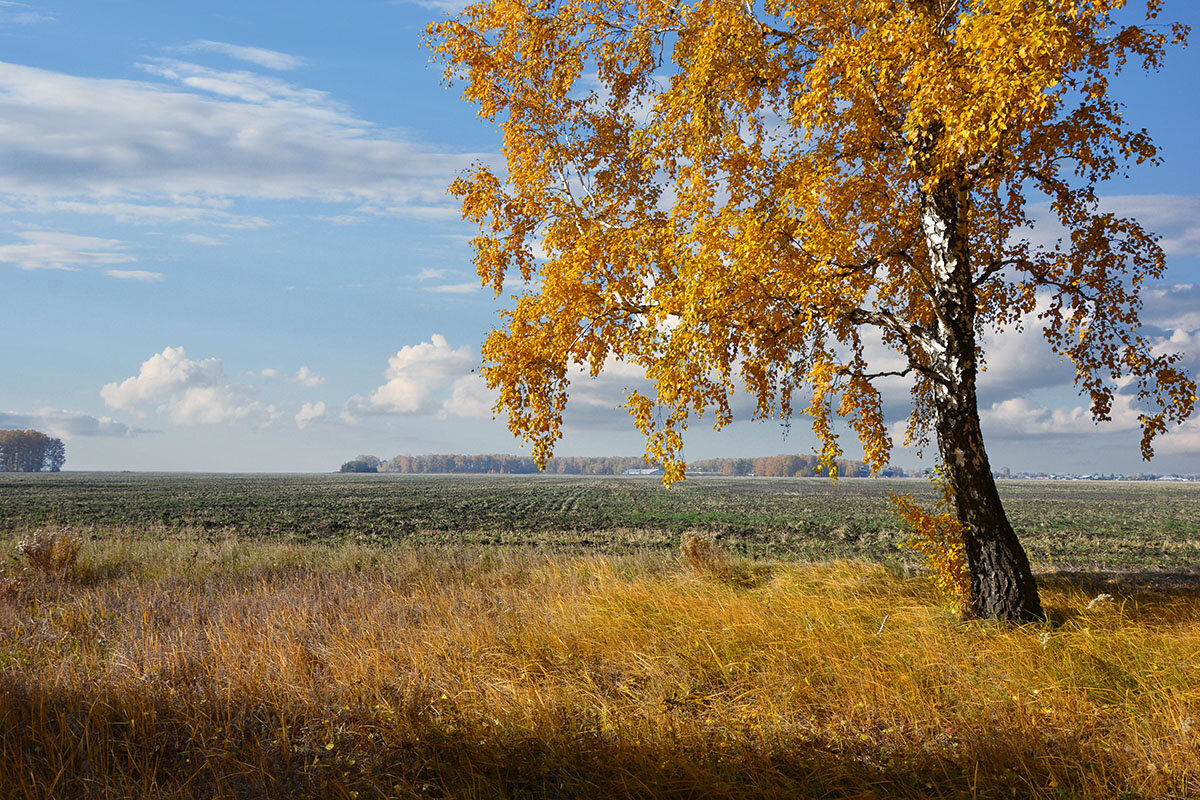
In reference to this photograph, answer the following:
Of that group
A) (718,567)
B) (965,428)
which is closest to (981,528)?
(965,428)

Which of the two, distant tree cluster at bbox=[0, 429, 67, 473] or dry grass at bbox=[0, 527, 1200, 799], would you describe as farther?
distant tree cluster at bbox=[0, 429, 67, 473]

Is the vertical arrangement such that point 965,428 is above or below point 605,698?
above

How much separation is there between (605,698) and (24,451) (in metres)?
212

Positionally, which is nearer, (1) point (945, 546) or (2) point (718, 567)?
(1) point (945, 546)

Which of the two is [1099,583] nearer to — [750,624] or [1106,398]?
[1106,398]

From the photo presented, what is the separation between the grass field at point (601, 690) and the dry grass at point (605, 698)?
31mm

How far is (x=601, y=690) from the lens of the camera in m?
6.70

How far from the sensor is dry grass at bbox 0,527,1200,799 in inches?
203

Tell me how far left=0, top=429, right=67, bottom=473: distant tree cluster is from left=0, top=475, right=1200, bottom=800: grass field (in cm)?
20027

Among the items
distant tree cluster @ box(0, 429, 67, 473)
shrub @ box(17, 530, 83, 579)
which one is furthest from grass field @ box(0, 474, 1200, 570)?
distant tree cluster @ box(0, 429, 67, 473)

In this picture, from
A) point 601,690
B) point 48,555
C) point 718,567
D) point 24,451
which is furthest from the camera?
point 24,451

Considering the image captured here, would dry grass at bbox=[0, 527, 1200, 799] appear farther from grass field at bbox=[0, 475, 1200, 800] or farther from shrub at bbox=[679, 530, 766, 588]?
shrub at bbox=[679, 530, 766, 588]

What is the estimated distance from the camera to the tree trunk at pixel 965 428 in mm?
8938

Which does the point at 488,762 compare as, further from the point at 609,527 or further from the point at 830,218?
the point at 609,527
